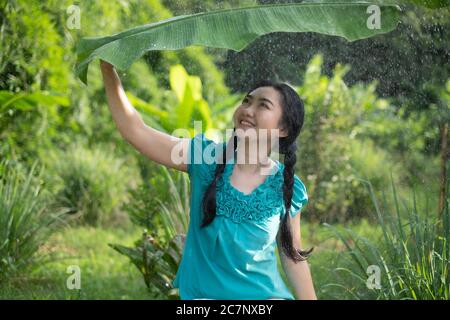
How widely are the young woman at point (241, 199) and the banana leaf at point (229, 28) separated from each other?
11cm

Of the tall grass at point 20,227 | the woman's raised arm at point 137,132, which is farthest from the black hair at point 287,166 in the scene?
the tall grass at point 20,227

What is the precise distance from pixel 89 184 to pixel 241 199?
19.7ft

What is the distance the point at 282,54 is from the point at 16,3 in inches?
111

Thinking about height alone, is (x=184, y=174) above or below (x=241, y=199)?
above

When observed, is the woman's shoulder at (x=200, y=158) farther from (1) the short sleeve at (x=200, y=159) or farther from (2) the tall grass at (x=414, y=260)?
(2) the tall grass at (x=414, y=260)

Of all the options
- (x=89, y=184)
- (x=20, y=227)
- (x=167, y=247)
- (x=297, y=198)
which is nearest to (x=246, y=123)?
(x=297, y=198)

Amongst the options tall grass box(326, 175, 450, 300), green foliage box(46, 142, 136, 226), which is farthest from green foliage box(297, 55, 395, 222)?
tall grass box(326, 175, 450, 300)

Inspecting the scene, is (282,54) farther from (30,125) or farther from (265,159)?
(30,125)

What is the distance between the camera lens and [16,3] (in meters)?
7.02

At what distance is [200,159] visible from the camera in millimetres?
2855

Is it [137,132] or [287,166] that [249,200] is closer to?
[287,166]

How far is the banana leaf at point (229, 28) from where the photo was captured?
2.84 metres
